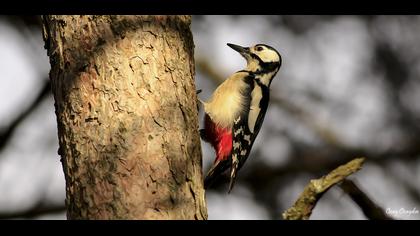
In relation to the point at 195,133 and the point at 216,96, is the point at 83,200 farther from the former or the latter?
the point at 216,96

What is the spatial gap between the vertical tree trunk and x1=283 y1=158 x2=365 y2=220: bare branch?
0.39 metres

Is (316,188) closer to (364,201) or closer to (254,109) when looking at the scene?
(364,201)

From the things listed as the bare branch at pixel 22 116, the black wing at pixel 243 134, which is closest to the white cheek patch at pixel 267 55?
the black wing at pixel 243 134

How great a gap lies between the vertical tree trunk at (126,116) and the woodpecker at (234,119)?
61.4 inches

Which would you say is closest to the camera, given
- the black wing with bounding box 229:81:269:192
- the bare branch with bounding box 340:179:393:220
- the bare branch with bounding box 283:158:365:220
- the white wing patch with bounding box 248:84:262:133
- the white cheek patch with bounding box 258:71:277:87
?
the bare branch with bounding box 340:179:393:220

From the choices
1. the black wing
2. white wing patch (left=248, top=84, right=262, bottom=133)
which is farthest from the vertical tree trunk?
white wing patch (left=248, top=84, right=262, bottom=133)

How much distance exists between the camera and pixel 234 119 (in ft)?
15.7

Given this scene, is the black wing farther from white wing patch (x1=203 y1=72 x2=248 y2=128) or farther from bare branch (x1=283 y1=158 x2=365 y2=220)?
bare branch (x1=283 y1=158 x2=365 y2=220)

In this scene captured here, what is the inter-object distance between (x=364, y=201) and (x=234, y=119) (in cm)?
228

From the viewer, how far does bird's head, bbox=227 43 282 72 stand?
16.8 ft

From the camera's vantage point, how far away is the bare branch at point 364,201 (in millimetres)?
2494

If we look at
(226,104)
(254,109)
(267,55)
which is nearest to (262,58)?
(267,55)

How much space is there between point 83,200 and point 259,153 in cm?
354

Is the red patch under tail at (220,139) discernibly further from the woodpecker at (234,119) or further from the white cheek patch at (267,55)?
the white cheek patch at (267,55)
